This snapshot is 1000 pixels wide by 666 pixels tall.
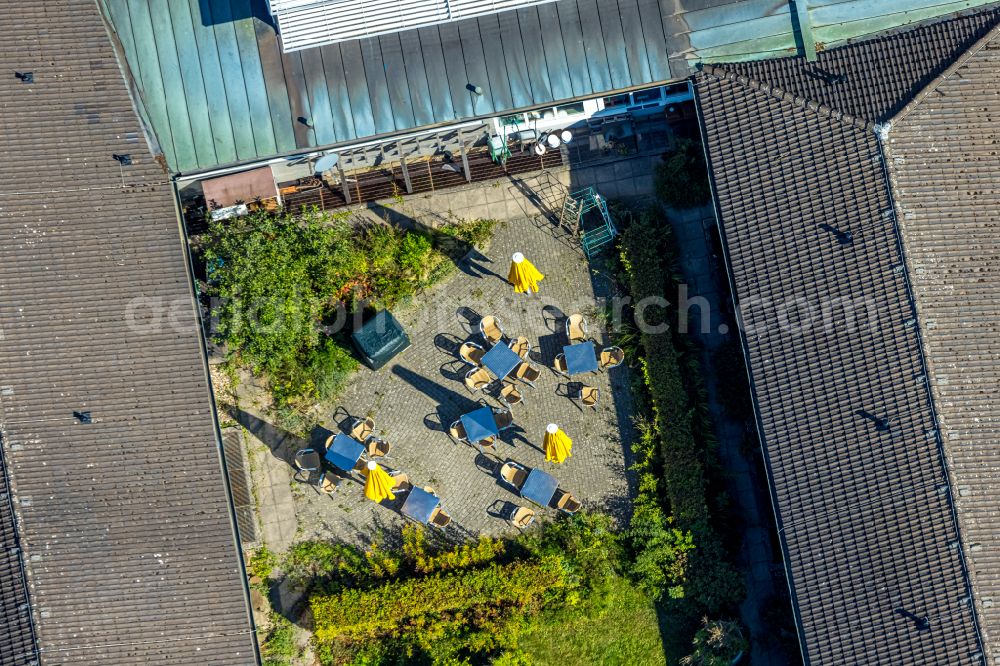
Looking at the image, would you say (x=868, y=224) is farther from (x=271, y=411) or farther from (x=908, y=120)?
(x=271, y=411)

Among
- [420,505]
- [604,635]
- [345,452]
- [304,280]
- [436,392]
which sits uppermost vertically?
[304,280]

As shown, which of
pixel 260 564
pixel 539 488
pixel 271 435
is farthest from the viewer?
pixel 271 435

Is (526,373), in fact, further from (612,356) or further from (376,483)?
(376,483)

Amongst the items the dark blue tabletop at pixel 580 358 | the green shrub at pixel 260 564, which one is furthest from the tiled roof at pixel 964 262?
the green shrub at pixel 260 564

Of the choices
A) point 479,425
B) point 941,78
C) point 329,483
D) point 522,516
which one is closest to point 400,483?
point 329,483

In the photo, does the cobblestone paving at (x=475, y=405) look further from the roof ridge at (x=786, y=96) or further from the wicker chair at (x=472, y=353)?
the roof ridge at (x=786, y=96)

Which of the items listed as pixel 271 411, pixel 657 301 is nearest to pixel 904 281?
pixel 657 301
